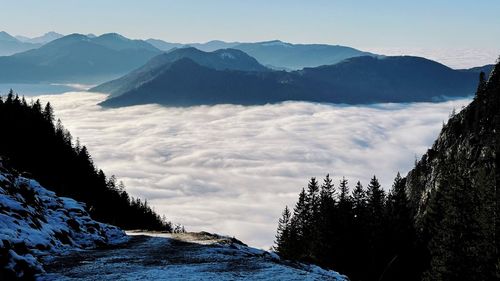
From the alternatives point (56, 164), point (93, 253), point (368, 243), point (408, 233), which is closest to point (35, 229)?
point (93, 253)

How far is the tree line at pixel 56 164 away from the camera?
95700mm

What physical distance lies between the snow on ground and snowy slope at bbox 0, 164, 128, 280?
48.5 inches

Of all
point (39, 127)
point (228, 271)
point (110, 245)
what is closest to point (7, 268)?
point (228, 271)

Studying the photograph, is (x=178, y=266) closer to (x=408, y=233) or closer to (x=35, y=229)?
(x=35, y=229)

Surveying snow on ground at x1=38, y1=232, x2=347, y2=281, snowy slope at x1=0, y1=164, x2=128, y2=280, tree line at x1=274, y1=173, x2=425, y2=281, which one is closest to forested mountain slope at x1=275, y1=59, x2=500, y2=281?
tree line at x1=274, y1=173, x2=425, y2=281

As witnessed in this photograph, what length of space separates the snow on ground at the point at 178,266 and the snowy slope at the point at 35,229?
123 cm

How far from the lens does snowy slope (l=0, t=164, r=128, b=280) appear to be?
20.4m

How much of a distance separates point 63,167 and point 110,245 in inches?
3269

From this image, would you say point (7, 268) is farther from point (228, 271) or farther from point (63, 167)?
point (63, 167)

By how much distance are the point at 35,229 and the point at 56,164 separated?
85.5m

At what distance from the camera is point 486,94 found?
14100 cm

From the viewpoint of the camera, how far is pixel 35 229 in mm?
28172

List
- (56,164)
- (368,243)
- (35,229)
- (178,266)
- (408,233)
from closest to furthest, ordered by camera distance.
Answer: (178,266) < (35,229) < (368,243) < (408,233) < (56,164)

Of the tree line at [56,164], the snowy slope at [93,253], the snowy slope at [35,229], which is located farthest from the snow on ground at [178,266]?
the tree line at [56,164]
